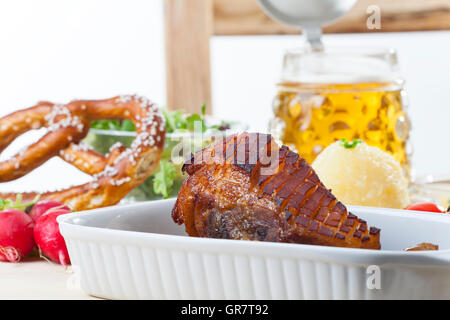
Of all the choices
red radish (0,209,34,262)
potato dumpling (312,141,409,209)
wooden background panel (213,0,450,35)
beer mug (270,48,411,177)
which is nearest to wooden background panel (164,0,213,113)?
wooden background panel (213,0,450,35)

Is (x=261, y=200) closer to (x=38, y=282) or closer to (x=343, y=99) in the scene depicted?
(x=38, y=282)

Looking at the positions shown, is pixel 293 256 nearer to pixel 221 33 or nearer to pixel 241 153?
pixel 241 153

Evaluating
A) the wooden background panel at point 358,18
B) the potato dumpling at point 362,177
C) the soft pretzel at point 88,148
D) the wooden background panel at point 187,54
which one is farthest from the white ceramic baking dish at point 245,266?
the wooden background panel at point 187,54

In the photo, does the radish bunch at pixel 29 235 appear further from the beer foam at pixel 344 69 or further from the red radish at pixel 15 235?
the beer foam at pixel 344 69

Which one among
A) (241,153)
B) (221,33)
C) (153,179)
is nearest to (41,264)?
(241,153)

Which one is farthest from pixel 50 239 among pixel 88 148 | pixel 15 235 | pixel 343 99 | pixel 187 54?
pixel 187 54
